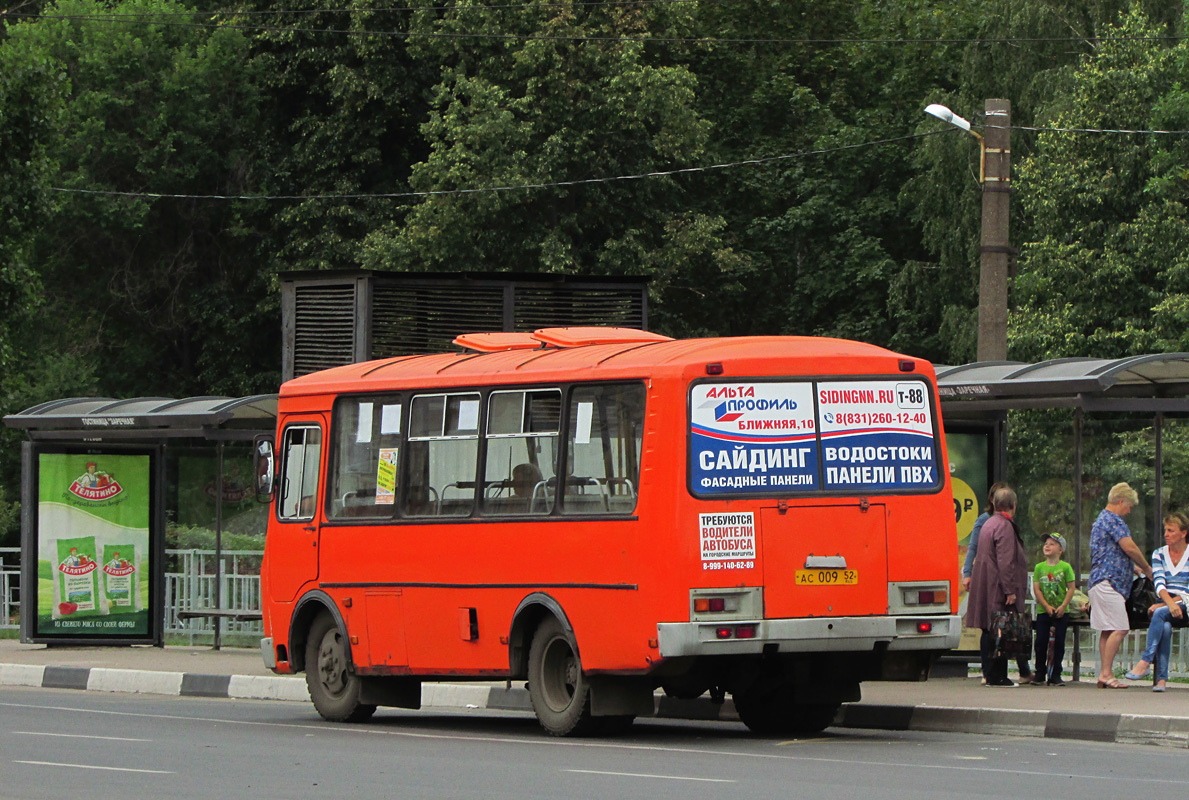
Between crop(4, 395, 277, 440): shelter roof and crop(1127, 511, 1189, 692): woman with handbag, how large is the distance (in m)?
9.55

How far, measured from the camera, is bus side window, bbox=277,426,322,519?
16.2 meters

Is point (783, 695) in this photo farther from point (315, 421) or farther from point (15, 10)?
point (15, 10)

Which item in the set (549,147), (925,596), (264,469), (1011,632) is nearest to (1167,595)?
(1011,632)

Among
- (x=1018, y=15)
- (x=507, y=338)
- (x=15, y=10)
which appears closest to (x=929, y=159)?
(x=1018, y=15)

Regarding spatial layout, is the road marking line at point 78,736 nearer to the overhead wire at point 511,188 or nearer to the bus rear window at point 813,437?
the bus rear window at point 813,437

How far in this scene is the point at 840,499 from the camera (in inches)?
511

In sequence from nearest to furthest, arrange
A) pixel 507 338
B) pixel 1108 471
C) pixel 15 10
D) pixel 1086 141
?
pixel 507 338, pixel 1108 471, pixel 1086 141, pixel 15 10

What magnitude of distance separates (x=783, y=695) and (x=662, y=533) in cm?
201

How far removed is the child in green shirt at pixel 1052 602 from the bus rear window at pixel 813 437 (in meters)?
3.40

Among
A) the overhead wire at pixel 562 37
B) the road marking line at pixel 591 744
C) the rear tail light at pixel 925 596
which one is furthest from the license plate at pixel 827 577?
the overhead wire at pixel 562 37

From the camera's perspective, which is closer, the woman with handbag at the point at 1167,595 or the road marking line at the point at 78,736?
the road marking line at the point at 78,736

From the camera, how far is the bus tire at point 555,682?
13.5m

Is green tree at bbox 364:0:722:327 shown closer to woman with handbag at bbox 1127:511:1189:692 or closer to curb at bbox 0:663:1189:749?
curb at bbox 0:663:1189:749

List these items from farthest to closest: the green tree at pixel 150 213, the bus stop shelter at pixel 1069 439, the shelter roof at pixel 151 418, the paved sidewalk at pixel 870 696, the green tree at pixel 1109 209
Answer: the green tree at pixel 150 213, the green tree at pixel 1109 209, the shelter roof at pixel 151 418, the bus stop shelter at pixel 1069 439, the paved sidewalk at pixel 870 696
